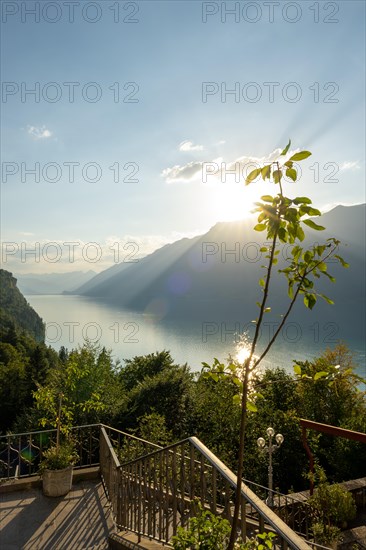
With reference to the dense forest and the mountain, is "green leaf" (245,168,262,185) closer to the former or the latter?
the dense forest

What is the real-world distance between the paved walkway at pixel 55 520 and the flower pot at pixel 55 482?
79 millimetres

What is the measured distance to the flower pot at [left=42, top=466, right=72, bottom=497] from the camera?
5.56 m

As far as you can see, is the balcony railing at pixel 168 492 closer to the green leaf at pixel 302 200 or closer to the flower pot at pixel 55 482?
the flower pot at pixel 55 482

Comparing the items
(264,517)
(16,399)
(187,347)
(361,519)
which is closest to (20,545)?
(264,517)

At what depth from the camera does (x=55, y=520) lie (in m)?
5.00

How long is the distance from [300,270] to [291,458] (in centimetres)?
1827

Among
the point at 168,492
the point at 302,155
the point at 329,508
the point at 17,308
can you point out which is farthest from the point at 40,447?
the point at 17,308

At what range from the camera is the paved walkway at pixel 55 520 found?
4.53m

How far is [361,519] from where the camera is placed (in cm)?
883

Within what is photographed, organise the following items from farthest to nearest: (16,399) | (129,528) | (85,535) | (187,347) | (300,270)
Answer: (187,347), (16,399), (85,535), (129,528), (300,270)

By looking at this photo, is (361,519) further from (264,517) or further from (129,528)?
(264,517)

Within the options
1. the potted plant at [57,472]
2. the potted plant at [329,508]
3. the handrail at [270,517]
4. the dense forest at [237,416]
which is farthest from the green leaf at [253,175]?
the dense forest at [237,416]

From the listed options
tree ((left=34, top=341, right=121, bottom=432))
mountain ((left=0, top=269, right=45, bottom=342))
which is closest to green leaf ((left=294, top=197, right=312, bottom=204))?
tree ((left=34, top=341, right=121, bottom=432))

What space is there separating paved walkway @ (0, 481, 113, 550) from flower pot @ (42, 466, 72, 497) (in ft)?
0.26
